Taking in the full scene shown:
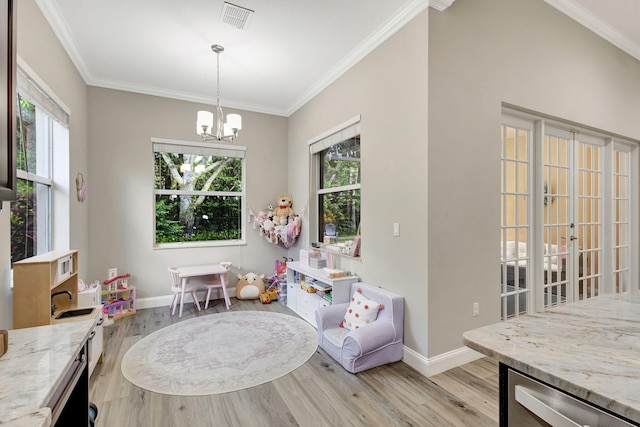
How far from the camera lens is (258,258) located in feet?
16.1

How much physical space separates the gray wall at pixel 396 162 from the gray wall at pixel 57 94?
2.75 meters

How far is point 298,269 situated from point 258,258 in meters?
1.18

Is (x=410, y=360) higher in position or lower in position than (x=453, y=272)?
lower


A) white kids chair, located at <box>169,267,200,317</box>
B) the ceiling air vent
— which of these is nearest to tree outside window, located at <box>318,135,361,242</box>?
the ceiling air vent

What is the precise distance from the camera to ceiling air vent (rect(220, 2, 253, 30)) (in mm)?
2564

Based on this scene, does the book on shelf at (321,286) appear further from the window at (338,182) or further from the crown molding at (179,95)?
the crown molding at (179,95)

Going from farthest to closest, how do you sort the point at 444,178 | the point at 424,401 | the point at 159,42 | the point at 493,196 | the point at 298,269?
1. the point at 298,269
2. the point at 159,42
3. the point at 493,196
4. the point at 444,178
5. the point at 424,401

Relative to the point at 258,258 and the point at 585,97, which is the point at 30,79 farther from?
the point at 585,97

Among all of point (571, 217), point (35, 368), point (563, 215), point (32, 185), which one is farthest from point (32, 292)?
point (571, 217)

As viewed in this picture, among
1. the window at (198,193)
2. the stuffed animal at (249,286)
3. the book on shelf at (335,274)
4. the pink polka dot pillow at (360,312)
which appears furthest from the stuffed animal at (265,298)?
the pink polka dot pillow at (360,312)

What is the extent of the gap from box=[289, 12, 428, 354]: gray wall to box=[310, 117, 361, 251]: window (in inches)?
11.2

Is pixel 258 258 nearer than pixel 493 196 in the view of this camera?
No

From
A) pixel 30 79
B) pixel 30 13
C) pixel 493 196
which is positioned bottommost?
pixel 493 196

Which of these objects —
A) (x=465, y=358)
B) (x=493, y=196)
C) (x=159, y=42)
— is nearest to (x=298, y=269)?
(x=465, y=358)
